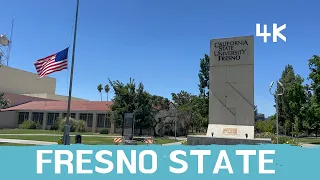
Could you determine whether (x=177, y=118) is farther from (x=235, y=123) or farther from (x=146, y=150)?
(x=146, y=150)

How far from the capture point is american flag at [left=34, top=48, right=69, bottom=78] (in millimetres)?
19484

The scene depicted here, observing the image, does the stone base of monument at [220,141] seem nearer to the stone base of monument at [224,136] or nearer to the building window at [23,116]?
the stone base of monument at [224,136]

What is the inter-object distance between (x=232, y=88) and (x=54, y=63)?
10.8 m

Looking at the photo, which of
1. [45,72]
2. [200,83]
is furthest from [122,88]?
[45,72]

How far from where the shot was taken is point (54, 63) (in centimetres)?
1966

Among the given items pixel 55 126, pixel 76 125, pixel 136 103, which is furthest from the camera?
pixel 55 126

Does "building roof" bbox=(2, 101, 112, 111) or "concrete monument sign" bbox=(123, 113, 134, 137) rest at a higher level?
"building roof" bbox=(2, 101, 112, 111)


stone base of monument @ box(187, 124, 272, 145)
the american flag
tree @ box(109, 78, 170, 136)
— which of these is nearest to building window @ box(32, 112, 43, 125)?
tree @ box(109, 78, 170, 136)

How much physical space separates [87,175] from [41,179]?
109cm

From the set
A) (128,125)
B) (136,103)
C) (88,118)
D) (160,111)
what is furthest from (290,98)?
(128,125)

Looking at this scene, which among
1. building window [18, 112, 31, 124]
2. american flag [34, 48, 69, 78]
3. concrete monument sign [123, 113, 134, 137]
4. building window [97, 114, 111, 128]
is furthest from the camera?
building window [18, 112, 31, 124]

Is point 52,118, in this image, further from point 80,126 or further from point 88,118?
point 80,126

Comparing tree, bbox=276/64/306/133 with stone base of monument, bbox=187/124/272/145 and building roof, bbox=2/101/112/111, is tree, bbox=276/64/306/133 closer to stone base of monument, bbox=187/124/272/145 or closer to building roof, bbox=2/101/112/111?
building roof, bbox=2/101/112/111

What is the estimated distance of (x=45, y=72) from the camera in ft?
65.1
